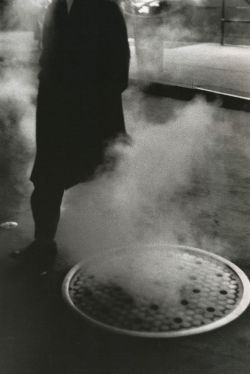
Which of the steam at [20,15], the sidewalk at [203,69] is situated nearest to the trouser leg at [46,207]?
the sidewalk at [203,69]

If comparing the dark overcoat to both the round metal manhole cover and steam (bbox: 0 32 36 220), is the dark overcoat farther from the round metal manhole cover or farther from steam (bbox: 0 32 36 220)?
steam (bbox: 0 32 36 220)

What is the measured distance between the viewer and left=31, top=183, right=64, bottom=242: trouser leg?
136 inches

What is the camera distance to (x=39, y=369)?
8.34 feet

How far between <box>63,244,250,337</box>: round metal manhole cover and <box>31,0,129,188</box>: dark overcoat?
2.12ft

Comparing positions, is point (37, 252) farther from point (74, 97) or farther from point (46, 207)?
point (74, 97)

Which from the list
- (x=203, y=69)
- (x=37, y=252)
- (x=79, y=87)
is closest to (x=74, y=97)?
(x=79, y=87)

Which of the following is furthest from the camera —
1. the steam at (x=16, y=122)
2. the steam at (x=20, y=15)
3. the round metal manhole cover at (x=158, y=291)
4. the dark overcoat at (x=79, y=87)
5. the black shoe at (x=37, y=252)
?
the steam at (x=20, y=15)

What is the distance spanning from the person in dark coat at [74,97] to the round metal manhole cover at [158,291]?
51 centimetres

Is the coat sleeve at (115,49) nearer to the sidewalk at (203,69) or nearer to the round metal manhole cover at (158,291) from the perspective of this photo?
the round metal manhole cover at (158,291)

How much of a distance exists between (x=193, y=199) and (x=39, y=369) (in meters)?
2.61

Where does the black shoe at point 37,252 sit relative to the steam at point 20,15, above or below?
above

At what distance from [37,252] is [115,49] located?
57.4 inches

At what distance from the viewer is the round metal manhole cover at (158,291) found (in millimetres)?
2865

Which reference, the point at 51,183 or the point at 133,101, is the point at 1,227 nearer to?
the point at 51,183
